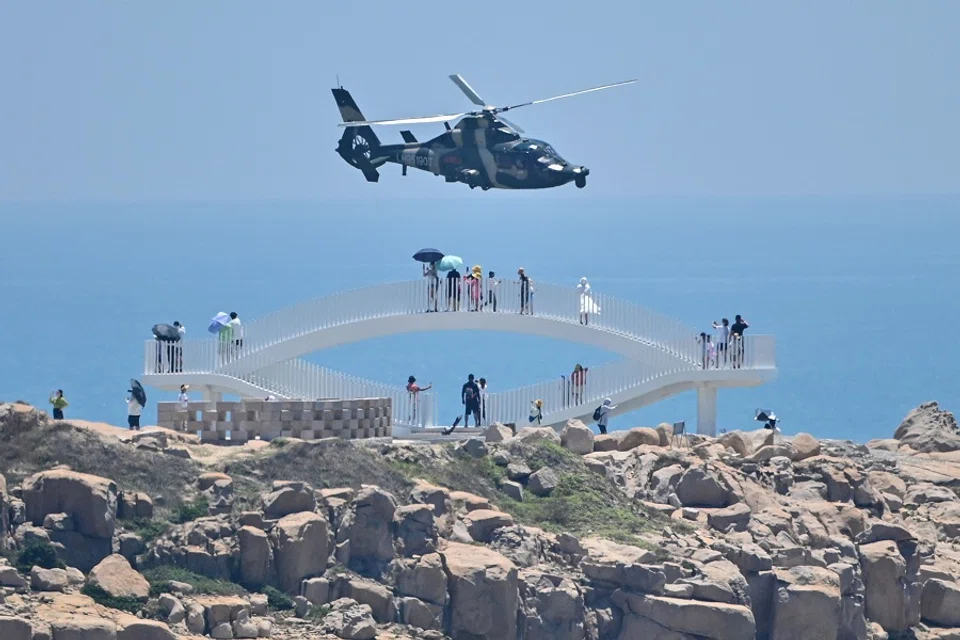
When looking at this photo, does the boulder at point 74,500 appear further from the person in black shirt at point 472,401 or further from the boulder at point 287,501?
the person in black shirt at point 472,401

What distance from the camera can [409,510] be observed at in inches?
2041

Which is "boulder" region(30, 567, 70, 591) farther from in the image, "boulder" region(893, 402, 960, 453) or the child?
"boulder" region(893, 402, 960, 453)

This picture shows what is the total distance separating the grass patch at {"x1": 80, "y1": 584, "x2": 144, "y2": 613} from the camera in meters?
47.2

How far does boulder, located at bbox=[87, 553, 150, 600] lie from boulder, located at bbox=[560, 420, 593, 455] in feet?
39.4

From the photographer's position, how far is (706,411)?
6444cm

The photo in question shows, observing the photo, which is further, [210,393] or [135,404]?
[210,393]

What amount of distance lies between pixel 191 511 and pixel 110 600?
3562mm

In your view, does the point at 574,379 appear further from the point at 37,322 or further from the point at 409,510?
the point at 37,322

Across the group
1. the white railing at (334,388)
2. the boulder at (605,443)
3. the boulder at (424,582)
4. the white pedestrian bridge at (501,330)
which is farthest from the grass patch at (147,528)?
the white pedestrian bridge at (501,330)

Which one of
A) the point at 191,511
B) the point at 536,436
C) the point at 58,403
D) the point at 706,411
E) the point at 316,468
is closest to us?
the point at 191,511

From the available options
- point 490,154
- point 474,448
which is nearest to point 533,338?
point 490,154

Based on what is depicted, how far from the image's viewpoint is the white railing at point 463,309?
6488 cm

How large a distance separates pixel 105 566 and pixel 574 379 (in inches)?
694

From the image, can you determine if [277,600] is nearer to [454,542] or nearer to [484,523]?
[454,542]
